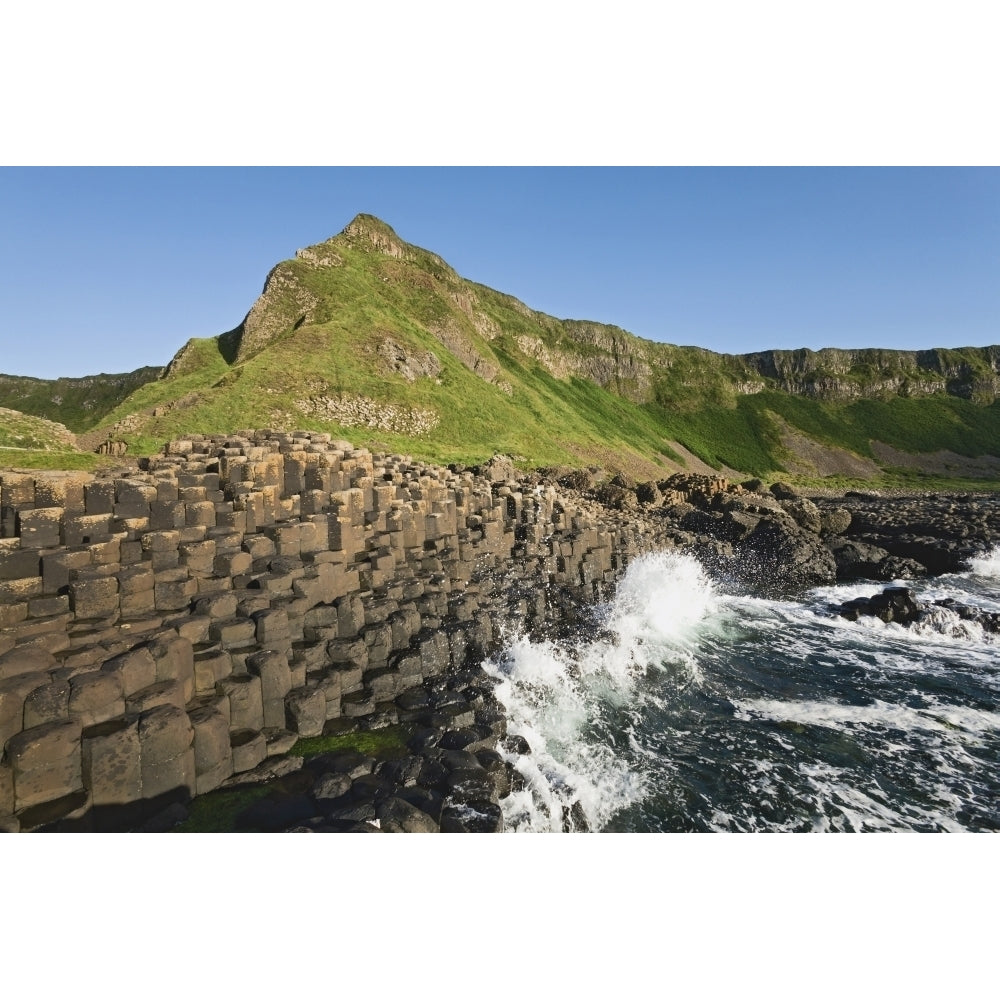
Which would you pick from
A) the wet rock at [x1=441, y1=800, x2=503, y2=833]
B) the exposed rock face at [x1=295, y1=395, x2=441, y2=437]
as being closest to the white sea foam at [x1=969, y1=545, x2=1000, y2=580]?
the wet rock at [x1=441, y1=800, x2=503, y2=833]

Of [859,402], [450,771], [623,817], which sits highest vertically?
[859,402]

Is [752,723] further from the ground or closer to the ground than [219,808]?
closer to the ground

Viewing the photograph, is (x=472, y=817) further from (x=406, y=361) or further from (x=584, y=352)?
(x=584, y=352)

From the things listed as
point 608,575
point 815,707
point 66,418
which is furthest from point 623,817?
point 66,418

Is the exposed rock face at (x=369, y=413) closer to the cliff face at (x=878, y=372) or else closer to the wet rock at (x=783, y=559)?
the wet rock at (x=783, y=559)

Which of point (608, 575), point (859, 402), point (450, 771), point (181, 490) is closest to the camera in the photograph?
point (450, 771)

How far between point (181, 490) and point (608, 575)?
438 inches

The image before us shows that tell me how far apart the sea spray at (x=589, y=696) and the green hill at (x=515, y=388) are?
18.5 m

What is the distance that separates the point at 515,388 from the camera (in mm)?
55562

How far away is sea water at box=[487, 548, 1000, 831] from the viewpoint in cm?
670

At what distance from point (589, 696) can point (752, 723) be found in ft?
8.71

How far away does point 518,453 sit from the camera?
37.3 meters

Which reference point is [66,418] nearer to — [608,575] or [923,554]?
[608,575]

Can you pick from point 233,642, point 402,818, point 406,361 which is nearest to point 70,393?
point 406,361
